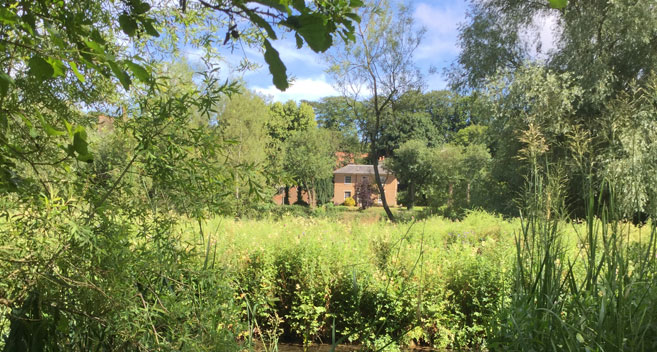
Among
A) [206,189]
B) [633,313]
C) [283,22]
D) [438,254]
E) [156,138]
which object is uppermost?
[283,22]

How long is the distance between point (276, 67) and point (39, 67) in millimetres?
Result: 570

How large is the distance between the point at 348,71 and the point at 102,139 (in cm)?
1375

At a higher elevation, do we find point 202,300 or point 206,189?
point 206,189

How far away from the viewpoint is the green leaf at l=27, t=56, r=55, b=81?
3.16 ft

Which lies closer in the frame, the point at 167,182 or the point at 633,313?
the point at 633,313

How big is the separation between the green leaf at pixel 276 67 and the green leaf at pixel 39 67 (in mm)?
543

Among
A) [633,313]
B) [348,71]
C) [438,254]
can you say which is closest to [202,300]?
[633,313]

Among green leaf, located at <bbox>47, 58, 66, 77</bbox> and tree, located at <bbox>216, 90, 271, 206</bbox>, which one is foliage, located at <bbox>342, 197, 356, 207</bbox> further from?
green leaf, located at <bbox>47, 58, 66, 77</bbox>

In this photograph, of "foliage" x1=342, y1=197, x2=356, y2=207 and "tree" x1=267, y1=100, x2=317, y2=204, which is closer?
"tree" x1=267, y1=100, x2=317, y2=204

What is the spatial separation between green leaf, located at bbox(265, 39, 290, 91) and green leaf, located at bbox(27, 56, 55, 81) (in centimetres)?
54

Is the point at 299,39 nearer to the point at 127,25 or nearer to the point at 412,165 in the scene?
the point at 127,25

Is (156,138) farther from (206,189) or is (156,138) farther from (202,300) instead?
(202,300)

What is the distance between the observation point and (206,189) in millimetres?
1970

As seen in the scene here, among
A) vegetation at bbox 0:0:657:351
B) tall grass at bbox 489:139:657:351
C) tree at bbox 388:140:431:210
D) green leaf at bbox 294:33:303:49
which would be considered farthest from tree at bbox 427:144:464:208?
green leaf at bbox 294:33:303:49
